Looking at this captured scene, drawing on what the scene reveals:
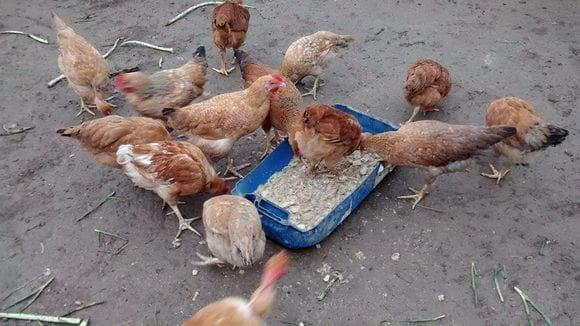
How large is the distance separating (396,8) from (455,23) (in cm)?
94

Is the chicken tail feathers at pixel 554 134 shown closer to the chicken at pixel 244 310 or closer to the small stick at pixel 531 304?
the small stick at pixel 531 304

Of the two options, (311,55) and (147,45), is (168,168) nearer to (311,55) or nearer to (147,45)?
(311,55)

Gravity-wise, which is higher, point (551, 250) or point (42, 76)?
point (42, 76)

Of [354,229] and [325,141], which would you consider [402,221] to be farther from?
[325,141]

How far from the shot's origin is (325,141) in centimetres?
420

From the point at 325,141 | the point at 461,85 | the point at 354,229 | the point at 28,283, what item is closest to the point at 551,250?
the point at 354,229

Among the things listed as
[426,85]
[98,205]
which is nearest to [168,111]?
[98,205]

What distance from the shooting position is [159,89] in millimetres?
4949

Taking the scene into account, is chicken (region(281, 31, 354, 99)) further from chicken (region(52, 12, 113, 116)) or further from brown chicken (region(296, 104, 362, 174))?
chicken (region(52, 12, 113, 116))

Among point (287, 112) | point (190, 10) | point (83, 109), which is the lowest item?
point (83, 109)

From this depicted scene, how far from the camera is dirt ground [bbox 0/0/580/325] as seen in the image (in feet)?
12.5

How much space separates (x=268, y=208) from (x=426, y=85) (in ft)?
7.67

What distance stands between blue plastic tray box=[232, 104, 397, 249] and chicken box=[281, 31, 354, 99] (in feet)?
4.84

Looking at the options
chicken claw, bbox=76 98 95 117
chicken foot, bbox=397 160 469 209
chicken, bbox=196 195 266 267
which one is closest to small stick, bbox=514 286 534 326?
chicken foot, bbox=397 160 469 209
